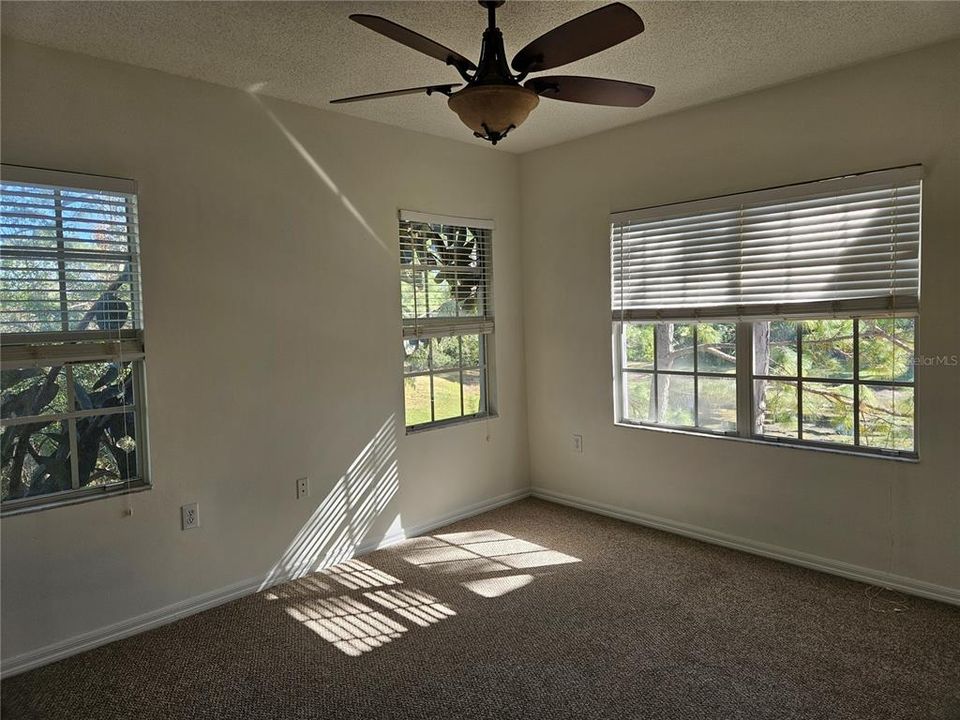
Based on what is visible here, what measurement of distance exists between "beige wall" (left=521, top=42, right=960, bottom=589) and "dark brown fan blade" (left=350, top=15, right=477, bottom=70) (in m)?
1.99

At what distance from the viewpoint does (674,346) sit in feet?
13.2

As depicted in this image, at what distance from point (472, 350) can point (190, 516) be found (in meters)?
2.08

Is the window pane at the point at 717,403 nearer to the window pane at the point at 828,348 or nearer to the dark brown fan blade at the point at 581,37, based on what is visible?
the window pane at the point at 828,348

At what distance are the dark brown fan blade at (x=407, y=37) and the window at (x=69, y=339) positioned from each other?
5.21 ft

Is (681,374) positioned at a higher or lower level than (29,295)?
lower

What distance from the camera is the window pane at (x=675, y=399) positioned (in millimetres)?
3980

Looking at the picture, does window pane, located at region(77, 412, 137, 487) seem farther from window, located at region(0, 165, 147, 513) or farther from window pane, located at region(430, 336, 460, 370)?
window pane, located at region(430, 336, 460, 370)

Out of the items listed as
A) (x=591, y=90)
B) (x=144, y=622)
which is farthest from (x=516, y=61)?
(x=144, y=622)

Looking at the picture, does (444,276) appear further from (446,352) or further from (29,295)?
(29,295)

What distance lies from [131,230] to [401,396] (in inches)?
67.6

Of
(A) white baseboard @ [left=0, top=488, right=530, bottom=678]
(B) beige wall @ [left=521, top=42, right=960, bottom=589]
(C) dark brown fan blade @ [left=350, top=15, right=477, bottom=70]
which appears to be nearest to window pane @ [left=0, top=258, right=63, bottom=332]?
(A) white baseboard @ [left=0, top=488, right=530, bottom=678]

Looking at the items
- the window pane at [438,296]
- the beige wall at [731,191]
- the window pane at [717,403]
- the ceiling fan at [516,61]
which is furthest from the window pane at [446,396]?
the ceiling fan at [516,61]

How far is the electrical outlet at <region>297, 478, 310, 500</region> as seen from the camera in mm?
3570

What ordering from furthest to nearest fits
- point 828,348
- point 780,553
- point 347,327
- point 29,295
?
point 347,327
point 780,553
point 828,348
point 29,295
